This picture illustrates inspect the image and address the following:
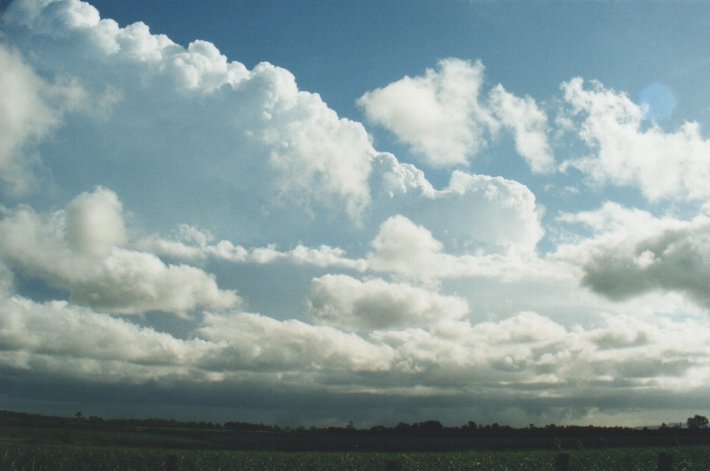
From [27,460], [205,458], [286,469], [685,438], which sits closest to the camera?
[286,469]

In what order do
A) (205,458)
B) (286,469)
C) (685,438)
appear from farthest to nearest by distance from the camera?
(685,438) < (205,458) < (286,469)

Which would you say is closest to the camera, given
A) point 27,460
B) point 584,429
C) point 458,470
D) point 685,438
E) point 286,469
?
point 458,470

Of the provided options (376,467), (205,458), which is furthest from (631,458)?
(205,458)

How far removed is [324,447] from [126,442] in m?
29.3

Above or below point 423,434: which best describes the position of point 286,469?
above

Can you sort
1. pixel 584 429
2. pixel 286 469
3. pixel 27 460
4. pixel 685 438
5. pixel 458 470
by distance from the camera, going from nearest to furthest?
pixel 458 470, pixel 286 469, pixel 27 460, pixel 685 438, pixel 584 429

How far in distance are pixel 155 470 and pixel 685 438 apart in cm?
9899

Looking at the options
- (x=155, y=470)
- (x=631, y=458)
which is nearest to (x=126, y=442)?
(x=155, y=470)

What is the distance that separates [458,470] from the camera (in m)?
35.4

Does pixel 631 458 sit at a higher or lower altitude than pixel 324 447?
higher

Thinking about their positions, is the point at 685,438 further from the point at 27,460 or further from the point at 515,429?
the point at 27,460

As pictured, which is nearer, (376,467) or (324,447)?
(376,467)

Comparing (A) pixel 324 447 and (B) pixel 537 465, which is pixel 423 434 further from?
(B) pixel 537 465

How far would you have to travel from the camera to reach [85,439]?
84.0m
